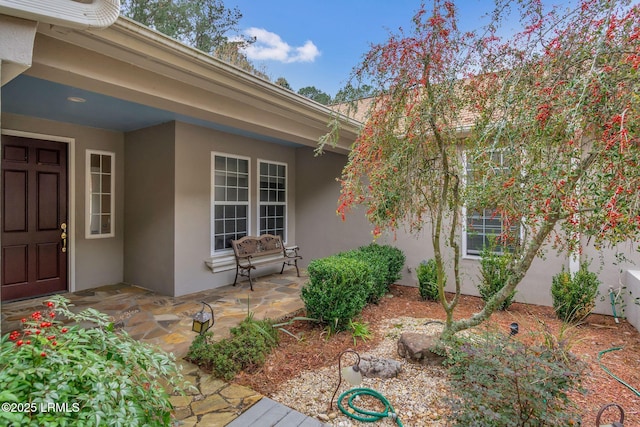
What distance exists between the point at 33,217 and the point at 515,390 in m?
6.38

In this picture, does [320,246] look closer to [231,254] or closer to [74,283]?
[231,254]

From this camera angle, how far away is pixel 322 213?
284 inches

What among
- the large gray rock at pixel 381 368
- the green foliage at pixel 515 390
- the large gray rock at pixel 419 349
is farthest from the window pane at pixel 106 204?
the green foliage at pixel 515 390

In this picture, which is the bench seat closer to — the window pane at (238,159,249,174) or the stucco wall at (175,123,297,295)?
the stucco wall at (175,123,297,295)

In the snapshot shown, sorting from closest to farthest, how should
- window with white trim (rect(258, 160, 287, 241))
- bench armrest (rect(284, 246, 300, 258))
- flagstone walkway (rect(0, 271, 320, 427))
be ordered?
1. flagstone walkway (rect(0, 271, 320, 427))
2. window with white trim (rect(258, 160, 287, 241))
3. bench armrest (rect(284, 246, 300, 258))

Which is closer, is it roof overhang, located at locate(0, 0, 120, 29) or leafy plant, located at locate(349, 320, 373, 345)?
roof overhang, located at locate(0, 0, 120, 29)

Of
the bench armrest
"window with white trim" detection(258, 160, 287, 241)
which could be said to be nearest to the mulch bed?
the bench armrest

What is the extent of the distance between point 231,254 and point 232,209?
877 millimetres

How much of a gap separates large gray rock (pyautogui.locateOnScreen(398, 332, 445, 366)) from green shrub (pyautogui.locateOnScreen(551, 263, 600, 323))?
246 centimetres

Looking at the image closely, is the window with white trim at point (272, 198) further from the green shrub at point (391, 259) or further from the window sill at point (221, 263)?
the green shrub at point (391, 259)

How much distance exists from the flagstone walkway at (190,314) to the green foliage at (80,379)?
895 mm

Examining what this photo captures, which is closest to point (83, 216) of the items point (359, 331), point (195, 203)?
point (195, 203)

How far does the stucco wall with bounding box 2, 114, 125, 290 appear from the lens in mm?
5051

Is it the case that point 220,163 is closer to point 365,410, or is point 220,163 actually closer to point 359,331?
point 359,331
